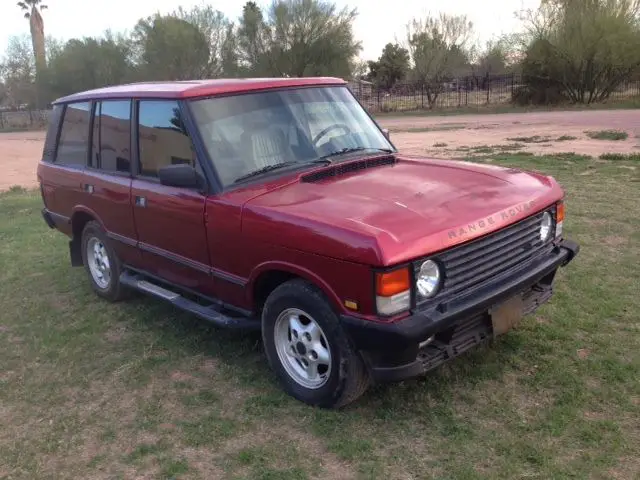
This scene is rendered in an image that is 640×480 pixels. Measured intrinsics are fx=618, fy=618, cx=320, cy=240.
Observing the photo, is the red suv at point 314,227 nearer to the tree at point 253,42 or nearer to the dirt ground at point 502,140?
the dirt ground at point 502,140

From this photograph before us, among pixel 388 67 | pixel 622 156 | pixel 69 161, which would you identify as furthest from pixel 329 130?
pixel 388 67

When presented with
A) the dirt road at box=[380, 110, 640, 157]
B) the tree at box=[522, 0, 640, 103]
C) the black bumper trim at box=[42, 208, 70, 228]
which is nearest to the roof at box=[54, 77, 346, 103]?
the black bumper trim at box=[42, 208, 70, 228]

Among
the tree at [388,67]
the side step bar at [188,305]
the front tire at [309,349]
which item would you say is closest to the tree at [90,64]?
the tree at [388,67]

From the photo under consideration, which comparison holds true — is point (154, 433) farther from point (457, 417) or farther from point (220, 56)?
point (220, 56)

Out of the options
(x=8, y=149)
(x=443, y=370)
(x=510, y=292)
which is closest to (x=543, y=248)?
(x=510, y=292)

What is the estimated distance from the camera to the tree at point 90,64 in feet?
159

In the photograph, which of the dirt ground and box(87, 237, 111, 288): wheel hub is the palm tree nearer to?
the dirt ground

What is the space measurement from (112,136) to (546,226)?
3396mm

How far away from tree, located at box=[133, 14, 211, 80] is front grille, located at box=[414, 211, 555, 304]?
44305 millimetres

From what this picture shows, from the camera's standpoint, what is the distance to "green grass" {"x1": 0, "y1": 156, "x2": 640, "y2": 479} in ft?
10.3

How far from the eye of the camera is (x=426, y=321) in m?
3.11

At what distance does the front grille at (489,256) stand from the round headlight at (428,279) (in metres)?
0.04

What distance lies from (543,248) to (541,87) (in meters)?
33.8

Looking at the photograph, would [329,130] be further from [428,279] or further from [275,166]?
[428,279]
